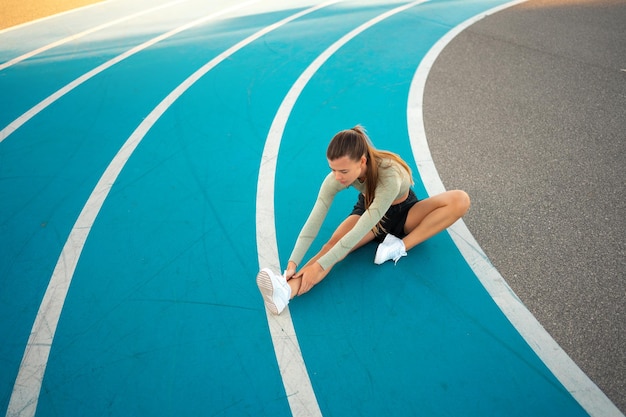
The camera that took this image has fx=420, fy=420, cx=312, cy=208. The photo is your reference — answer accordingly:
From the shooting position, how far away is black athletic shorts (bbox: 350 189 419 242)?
3609mm

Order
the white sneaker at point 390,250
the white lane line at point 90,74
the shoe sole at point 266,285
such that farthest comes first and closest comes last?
the white lane line at point 90,74 < the white sneaker at point 390,250 < the shoe sole at point 266,285

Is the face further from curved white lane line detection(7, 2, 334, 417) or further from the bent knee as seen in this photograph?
curved white lane line detection(7, 2, 334, 417)

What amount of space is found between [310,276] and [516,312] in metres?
1.59

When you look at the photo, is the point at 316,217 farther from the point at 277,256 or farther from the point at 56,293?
the point at 56,293

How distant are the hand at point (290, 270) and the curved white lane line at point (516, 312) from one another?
1.51m

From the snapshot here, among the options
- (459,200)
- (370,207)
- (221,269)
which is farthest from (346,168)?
(221,269)

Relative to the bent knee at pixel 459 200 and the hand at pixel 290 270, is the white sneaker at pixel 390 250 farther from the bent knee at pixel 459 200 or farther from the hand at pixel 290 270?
the hand at pixel 290 270

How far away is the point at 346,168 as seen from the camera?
9.80 feet

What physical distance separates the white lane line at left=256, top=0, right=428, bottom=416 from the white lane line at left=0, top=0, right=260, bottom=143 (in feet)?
10.2

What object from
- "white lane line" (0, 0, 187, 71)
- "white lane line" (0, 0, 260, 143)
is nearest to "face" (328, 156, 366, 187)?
"white lane line" (0, 0, 260, 143)

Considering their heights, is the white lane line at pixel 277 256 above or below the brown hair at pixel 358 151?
below

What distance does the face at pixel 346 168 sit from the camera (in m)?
2.96

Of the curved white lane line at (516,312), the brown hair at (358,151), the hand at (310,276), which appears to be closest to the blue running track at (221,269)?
the curved white lane line at (516,312)

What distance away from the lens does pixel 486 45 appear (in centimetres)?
718
